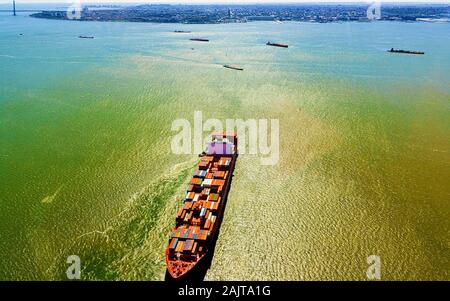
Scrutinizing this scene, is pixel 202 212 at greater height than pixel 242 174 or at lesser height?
lesser

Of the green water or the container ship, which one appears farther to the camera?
the green water

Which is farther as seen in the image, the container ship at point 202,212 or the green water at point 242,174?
the green water at point 242,174

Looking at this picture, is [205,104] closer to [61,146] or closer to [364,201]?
[61,146]

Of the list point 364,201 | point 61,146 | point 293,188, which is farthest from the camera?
point 61,146
